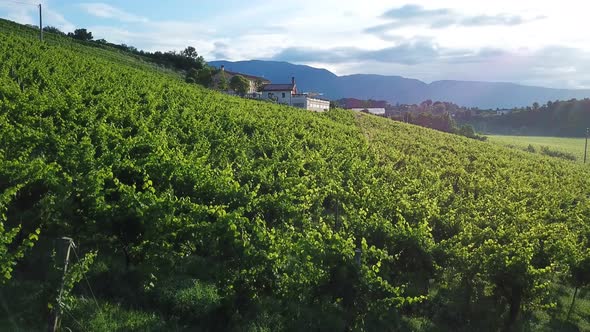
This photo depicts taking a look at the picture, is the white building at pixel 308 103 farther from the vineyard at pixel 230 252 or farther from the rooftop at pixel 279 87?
the vineyard at pixel 230 252

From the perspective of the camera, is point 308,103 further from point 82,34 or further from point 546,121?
point 546,121

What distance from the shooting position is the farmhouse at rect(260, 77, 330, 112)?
62494 millimetres

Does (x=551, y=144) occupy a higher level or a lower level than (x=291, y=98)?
lower

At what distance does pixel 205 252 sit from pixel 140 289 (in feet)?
3.78

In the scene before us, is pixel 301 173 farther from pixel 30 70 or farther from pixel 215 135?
pixel 30 70

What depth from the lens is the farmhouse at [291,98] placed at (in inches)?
2460

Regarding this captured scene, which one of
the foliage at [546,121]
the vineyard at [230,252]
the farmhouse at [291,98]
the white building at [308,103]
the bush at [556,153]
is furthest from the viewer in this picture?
the foliage at [546,121]

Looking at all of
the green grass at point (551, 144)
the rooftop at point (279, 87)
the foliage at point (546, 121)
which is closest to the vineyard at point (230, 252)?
the green grass at point (551, 144)

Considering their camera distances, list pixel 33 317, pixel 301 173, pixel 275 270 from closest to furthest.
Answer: pixel 33 317 < pixel 275 270 < pixel 301 173

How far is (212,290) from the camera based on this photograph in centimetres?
741

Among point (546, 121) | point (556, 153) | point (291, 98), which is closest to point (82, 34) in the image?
point (291, 98)

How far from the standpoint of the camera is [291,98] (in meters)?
67.1

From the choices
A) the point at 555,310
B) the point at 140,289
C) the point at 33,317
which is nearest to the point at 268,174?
the point at 140,289

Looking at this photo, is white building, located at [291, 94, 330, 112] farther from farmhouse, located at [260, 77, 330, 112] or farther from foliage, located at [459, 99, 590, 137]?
foliage, located at [459, 99, 590, 137]
